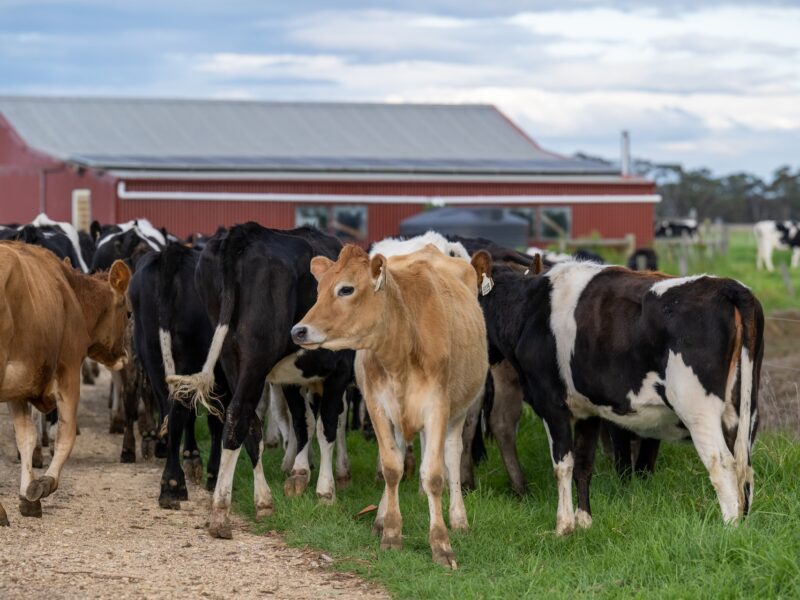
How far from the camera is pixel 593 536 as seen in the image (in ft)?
26.8

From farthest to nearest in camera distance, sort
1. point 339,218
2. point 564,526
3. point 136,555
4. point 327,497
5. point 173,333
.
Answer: point 339,218 → point 173,333 → point 327,497 → point 564,526 → point 136,555

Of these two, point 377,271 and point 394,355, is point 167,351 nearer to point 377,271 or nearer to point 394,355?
point 394,355

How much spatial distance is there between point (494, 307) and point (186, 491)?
269 cm

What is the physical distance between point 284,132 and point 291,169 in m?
11.5

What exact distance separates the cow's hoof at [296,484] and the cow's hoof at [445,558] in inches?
80.1

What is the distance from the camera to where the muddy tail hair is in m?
8.89

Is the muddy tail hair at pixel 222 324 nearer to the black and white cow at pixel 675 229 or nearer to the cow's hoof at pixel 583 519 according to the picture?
the cow's hoof at pixel 583 519

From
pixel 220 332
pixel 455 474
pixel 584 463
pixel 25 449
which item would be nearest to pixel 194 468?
pixel 25 449

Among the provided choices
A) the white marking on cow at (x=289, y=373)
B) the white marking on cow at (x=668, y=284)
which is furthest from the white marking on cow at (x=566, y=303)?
the white marking on cow at (x=289, y=373)

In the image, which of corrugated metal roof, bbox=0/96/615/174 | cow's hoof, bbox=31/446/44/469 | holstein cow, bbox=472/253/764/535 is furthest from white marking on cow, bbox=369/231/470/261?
corrugated metal roof, bbox=0/96/615/174

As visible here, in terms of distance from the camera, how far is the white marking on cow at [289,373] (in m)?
9.38

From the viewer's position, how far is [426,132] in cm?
5341

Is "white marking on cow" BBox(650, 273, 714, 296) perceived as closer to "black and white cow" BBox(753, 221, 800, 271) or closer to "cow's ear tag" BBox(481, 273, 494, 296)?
"cow's ear tag" BBox(481, 273, 494, 296)

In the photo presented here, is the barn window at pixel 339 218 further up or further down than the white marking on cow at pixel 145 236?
further down
